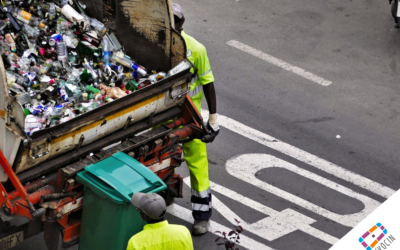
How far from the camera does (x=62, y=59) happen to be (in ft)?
21.3

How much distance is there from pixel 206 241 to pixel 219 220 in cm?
34

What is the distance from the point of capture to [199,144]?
6578mm

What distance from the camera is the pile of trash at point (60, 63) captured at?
19.6ft

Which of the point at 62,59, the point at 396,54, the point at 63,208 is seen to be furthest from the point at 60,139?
the point at 396,54

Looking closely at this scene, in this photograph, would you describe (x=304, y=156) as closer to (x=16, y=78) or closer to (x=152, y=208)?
(x=16, y=78)

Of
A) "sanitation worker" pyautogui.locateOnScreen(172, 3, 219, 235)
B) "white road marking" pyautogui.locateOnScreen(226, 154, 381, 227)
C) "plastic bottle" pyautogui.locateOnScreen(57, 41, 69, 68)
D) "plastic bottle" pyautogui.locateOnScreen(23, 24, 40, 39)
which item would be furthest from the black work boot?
"plastic bottle" pyautogui.locateOnScreen(23, 24, 40, 39)

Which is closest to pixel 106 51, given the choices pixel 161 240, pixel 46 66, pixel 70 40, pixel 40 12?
pixel 70 40

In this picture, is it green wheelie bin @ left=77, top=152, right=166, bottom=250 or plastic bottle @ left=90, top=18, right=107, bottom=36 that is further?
plastic bottle @ left=90, top=18, right=107, bottom=36

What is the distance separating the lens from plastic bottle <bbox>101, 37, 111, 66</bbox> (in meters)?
6.67

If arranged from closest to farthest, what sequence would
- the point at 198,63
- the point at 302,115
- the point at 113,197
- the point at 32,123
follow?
the point at 113,197
the point at 32,123
the point at 198,63
the point at 302,115

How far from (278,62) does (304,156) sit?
215 cm

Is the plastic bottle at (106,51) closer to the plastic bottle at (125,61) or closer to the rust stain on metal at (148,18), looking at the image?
the plastic bottle at (125,61)

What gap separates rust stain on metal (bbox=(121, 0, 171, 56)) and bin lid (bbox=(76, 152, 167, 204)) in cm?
141

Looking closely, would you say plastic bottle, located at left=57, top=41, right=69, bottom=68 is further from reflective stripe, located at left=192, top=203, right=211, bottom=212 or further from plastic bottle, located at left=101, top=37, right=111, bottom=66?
reflective stripe, located at left=192, top=203, right=211, bottom=212
